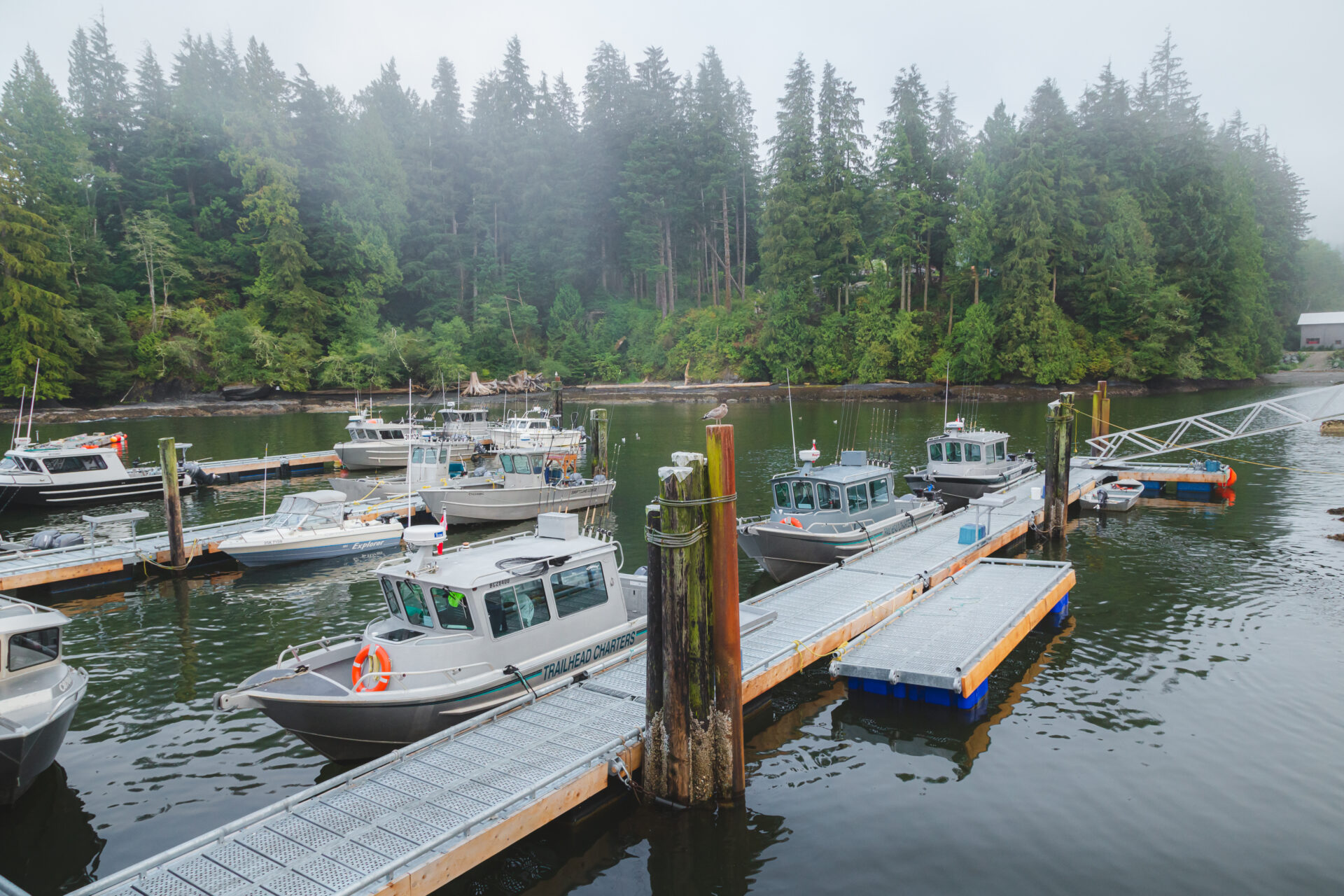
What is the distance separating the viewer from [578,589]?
11.9 m

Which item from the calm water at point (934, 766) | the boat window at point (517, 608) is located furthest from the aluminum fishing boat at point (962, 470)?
the boat window at point (517, 608)

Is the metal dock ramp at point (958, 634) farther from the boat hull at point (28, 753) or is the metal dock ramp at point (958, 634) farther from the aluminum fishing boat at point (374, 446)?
the aluminum fishing boat at point (374, 446)

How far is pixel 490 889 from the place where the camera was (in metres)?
7.84

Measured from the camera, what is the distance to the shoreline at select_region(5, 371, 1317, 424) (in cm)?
6284

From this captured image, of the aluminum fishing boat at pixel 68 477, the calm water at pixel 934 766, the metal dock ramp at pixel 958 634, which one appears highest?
the aluminum fishing boat at pixel 68 477

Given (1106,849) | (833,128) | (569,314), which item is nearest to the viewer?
(1106,849)

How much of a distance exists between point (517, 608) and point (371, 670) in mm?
2061

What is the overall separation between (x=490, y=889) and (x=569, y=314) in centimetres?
8554

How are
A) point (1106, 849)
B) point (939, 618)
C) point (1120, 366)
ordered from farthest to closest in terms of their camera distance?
point (1120, 366), point (939, 618), point (1106, 849)

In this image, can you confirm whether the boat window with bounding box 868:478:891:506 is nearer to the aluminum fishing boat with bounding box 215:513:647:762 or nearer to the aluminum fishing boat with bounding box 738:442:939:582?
the aluminum fishing boat with bounding box 738:442:939:582

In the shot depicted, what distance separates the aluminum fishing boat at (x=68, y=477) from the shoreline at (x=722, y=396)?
34036 millimetres

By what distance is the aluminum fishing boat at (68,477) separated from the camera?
2908 cm

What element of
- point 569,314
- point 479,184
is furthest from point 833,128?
point 479,184

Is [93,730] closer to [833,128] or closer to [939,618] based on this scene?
[939,618]
